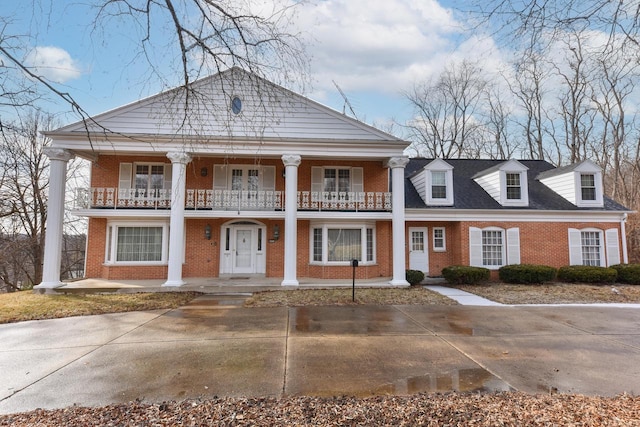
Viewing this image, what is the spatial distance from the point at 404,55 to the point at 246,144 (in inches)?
270

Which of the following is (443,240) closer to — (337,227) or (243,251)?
(337,227)

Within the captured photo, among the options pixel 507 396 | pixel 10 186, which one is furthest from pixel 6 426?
pixel 10 186

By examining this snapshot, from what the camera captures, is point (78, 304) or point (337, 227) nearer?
point (78, 304)

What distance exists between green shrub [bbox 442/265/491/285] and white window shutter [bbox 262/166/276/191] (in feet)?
26.9

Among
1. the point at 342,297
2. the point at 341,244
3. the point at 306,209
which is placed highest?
the point at 306,209

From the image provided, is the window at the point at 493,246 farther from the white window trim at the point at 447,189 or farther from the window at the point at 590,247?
the window at the point at 590,247

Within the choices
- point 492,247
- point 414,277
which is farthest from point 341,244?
point 492,247

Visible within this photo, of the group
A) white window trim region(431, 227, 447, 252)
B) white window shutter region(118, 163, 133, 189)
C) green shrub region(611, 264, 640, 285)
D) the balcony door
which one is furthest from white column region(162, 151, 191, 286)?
green shrub region(611, 264, 640, 285)

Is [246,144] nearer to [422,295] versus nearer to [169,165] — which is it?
[169,165]

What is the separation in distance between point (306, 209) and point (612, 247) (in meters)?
13.7

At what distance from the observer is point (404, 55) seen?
262 inches

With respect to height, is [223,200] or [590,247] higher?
[223,200]

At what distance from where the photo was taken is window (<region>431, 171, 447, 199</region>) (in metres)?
14.5

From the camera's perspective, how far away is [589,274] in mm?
12883
